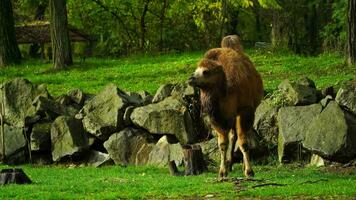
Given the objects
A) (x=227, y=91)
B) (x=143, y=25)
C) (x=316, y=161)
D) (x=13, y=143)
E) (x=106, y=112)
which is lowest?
(x=316, y=161)

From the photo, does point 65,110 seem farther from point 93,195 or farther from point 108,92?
point 93,195

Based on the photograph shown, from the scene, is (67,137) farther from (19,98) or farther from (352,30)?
(352,30)

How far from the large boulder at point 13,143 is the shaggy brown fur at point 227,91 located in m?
6.99

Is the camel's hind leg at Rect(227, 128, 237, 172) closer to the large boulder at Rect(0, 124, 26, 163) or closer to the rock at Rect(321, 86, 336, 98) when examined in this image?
the rock at Rect(321, 86, 336, 98)

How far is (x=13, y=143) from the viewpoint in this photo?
62.8ft

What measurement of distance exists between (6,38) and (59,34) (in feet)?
11.2

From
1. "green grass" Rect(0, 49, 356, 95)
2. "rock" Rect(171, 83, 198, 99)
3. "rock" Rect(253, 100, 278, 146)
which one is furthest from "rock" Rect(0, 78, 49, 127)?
"rock" Rect(253, 100, 278, 146)

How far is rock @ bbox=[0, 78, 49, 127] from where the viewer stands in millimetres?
19744

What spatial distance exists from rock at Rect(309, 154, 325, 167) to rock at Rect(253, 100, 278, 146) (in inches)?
52.6

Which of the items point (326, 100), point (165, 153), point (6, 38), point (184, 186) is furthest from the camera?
point (6, 38)

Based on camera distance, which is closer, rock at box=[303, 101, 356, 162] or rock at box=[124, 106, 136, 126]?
rock at box=[303, 101, 356, 162]

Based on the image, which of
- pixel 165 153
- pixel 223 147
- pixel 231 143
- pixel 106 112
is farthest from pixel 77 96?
pixel 223 147

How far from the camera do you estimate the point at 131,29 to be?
138ft

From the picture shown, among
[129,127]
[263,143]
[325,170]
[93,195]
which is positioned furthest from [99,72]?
[93,195]
